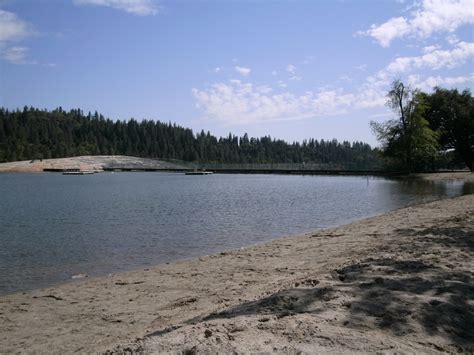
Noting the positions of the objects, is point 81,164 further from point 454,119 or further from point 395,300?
point 395,300

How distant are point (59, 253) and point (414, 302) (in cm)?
1408

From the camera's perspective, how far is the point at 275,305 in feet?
22.4

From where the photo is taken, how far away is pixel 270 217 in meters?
27.8

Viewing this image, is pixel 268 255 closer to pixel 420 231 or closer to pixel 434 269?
pixel 420 231

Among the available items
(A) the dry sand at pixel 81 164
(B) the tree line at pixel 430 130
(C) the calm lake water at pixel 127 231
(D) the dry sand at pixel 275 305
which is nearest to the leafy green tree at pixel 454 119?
(B) the tree line at pixel 430 130

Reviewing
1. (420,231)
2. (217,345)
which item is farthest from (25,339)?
(420,231)

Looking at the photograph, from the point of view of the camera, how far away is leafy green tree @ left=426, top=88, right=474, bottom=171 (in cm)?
7288

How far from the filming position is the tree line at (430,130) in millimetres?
69375

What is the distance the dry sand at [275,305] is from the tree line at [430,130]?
196 ft

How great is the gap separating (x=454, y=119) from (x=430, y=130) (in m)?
9.03

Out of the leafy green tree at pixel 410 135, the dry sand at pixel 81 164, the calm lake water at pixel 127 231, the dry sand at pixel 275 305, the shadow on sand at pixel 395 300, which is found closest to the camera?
the dry sand at pixel 275 305

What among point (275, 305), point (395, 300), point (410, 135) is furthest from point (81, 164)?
point (395, 300)

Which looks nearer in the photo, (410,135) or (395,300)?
(395,300)

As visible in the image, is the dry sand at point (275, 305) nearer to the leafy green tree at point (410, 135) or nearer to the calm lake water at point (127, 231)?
the calm lake water at point (127, 231)
